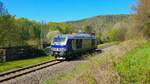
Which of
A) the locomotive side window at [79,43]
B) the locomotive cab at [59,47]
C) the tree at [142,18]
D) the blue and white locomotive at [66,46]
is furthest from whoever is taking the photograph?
the tree at [142,18]

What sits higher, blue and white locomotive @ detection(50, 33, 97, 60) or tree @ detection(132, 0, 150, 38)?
tree @ detection(132, 0, 150, 38)

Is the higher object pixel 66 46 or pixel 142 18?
pixel 142 18

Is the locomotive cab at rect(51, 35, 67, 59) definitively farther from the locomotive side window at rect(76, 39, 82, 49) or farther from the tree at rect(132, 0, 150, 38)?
the tree at rect(132, 0, 150, 38)

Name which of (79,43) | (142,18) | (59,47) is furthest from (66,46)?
(142,18)

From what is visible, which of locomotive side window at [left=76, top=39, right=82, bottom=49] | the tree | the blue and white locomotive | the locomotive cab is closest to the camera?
the locomotive cab

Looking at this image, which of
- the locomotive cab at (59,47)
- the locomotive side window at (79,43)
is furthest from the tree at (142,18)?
the locomotive cab at (59,47)

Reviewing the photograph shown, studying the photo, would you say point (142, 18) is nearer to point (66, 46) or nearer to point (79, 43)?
point (79, 43)

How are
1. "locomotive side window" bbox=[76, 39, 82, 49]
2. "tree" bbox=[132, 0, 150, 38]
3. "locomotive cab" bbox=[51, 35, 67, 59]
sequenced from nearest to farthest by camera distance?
1. "locomotive cab" bbox=[51, 35, 67, 59]
2. "locomotive side window" bbox=[76, 39, 82, 49]
3. "tree" bbox=[132, 0, 150, 38]

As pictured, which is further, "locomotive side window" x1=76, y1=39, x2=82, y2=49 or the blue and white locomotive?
"locomotive side window" x1=76, y1=39, x2=82, y2=49

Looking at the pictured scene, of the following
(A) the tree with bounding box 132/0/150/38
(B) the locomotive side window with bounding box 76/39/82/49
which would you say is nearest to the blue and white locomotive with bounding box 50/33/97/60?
(B) the locomotive side window with bounding box 76/39/82/49

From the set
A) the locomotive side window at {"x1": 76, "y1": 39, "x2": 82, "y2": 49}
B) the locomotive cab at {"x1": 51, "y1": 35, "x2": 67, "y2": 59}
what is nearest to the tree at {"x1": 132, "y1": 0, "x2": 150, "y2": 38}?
the locomotive side window at {"x1": 76, "y1": 39, "x2": 82, "y2": 49}

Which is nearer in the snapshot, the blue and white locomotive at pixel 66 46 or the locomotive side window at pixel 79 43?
the blue and white locomotive at pixel 66 46

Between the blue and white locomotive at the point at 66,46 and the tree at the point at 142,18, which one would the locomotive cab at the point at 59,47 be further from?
the tree at the point at 142,18

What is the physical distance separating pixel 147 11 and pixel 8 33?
23.9m
